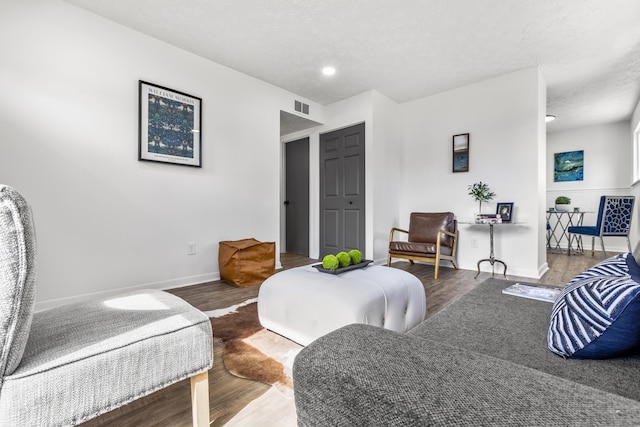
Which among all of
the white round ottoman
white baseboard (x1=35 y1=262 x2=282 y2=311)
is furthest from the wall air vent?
the white round ottoman

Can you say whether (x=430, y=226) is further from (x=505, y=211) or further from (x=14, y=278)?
(x=14, y=278)

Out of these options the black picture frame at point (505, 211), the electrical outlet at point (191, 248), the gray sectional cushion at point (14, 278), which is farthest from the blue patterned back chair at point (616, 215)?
the gray sectional cushion at point (14, 278)

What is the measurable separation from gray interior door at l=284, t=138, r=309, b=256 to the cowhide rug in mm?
3083

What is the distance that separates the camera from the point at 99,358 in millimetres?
795

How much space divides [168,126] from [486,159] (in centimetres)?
387

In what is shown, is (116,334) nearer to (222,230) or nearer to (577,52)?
(222,230)

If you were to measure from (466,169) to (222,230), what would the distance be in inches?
131

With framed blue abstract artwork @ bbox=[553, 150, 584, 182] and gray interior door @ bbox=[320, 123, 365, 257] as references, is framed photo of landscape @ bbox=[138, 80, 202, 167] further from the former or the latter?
framed blue abstract artwork @ bbox=[553, 150, 584, 182]

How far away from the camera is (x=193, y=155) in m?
3.22

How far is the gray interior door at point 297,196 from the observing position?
5.24 metres

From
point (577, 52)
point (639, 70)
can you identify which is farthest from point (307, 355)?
point (639, 70)

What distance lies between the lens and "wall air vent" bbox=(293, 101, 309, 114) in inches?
173

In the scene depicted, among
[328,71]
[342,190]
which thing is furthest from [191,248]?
[328,71]

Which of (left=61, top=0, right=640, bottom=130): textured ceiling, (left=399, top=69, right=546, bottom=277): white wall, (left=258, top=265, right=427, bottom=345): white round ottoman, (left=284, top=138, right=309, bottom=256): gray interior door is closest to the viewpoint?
(left=258, top=265, right=427, bottom=345): white round ottoman
